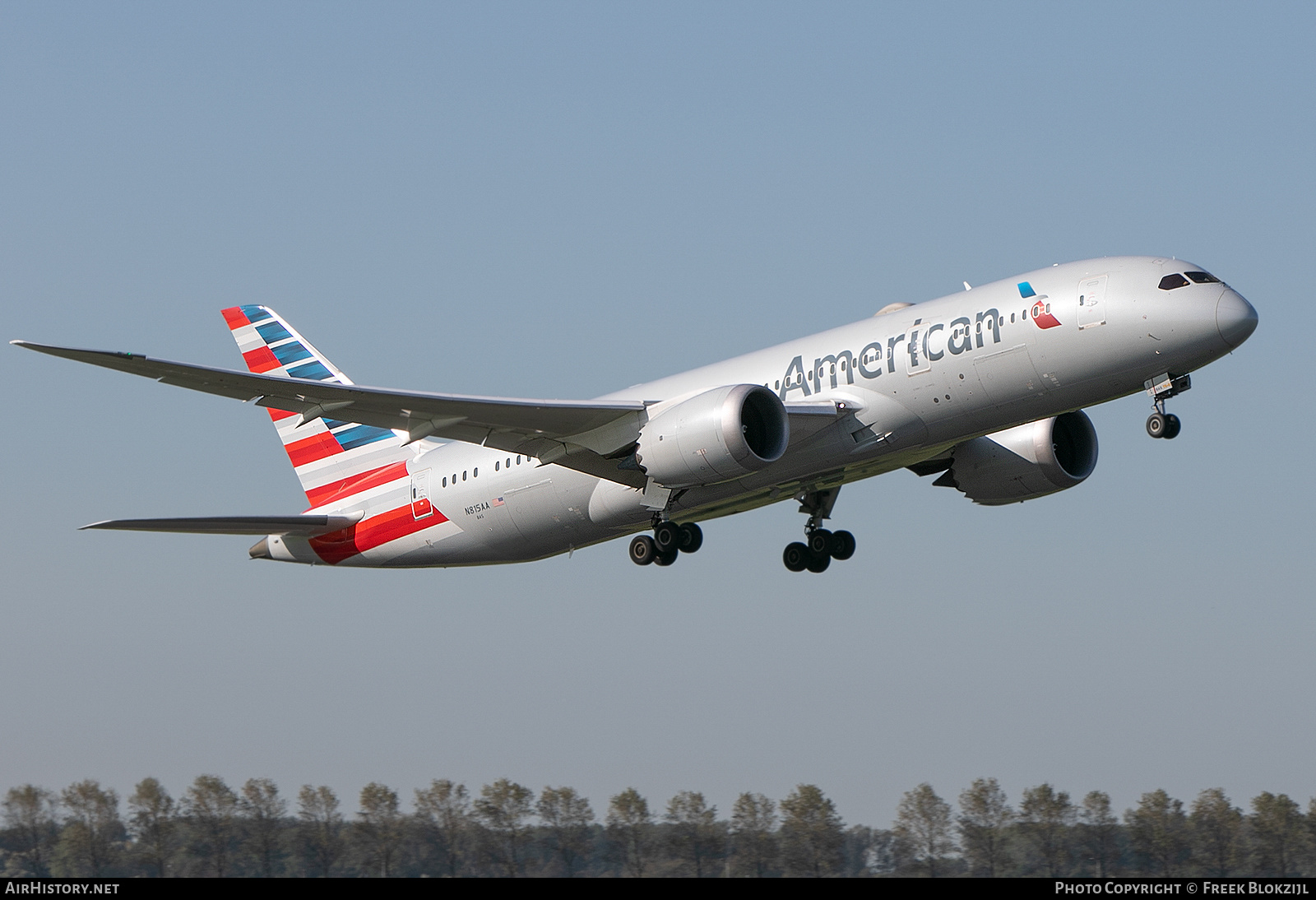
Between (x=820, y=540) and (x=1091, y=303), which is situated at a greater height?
(x=1091, y=303)

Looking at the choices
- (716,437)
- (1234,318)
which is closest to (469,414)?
(716,437)

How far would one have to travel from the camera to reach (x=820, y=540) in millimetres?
39969

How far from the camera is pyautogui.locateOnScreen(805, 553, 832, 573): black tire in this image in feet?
131

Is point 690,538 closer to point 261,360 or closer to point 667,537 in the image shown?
point 667,537

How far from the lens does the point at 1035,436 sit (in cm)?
3816

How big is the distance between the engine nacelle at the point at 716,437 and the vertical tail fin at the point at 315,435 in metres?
9.27

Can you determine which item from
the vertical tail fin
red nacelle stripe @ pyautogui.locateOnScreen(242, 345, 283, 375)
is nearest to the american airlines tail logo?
the vertical tail fin

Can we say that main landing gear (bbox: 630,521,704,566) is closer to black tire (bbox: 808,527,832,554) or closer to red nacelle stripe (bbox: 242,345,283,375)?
black tire (bbox: 808,527,832,554)

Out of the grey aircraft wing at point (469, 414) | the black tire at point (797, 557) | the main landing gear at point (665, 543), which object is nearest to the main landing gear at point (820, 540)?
the black tire at point (797, 557)

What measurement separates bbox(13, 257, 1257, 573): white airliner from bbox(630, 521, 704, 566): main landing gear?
44 mm

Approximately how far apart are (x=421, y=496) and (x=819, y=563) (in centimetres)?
1022
